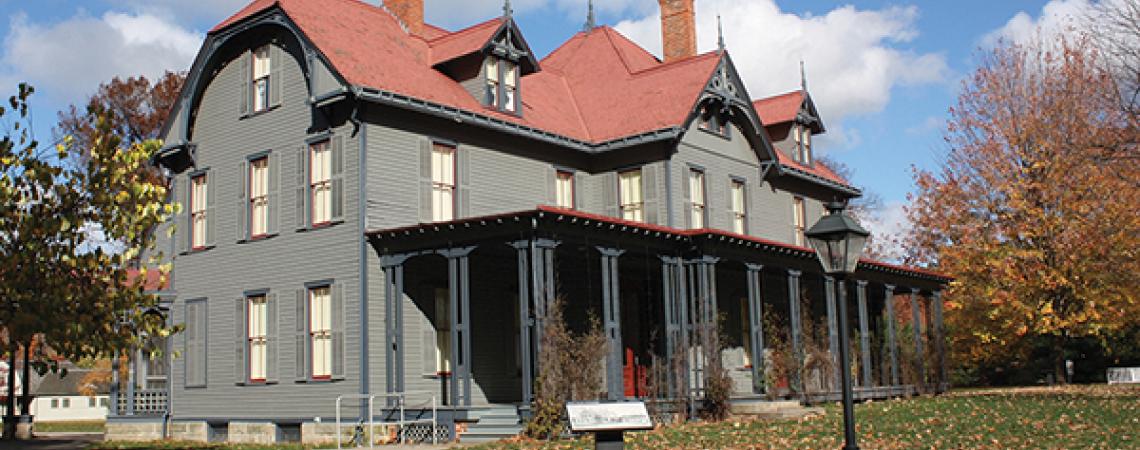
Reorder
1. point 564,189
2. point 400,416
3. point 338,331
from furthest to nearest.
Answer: point 564,189, point 338,331, point 400,416

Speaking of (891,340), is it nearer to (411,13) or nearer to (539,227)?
(539,227)

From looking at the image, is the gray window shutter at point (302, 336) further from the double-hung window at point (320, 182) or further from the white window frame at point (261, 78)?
the white window frame at point (261, 78)

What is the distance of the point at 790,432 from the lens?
16547 millimetres

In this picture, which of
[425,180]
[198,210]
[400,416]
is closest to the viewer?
[400,416]

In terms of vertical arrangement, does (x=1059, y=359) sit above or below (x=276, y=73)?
below

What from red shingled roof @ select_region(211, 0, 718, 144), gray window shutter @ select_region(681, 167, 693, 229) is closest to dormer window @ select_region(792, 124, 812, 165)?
red shingled roof @ select_region(211, 0, 718, 144)

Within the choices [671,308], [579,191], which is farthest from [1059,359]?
[671,308]

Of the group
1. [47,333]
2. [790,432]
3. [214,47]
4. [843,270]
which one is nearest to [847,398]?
[843,270]

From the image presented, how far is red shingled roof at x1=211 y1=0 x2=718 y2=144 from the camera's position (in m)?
21.5

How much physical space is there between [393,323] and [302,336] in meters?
2.17

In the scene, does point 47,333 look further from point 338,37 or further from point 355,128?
point 338,37

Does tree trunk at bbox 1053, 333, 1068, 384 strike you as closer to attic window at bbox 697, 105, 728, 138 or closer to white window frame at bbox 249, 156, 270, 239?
attic window at bbox 697, 105, 728, 138

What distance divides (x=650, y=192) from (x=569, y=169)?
6.52ft

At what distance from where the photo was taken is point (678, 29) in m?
29.8
